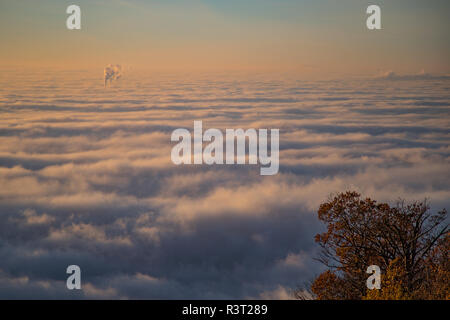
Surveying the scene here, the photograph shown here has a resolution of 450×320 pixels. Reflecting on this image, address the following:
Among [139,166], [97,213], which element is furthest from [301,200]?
[139,166]

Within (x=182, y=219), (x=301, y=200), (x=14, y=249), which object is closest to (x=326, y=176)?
(x=301, y=200)

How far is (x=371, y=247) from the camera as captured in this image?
1434 centimetres

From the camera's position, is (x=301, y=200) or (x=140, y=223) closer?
(x=140, y=223)

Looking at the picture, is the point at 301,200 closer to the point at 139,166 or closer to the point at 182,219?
the point at 182,219

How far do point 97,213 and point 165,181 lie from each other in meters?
32.7

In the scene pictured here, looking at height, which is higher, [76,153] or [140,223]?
[76,153]

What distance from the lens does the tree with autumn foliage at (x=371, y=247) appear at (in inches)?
551

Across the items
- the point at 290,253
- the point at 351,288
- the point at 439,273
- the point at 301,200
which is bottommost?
the point at 290,253

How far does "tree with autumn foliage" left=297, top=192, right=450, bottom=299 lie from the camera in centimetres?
1399
